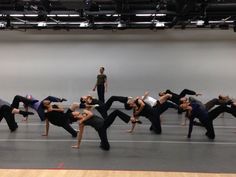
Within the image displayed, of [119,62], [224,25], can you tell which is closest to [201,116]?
[224,25]

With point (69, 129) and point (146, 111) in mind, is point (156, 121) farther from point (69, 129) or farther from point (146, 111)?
point (69, 129)

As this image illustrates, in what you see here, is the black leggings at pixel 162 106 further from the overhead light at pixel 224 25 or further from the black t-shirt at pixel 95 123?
the overhead light at pixel 224 25

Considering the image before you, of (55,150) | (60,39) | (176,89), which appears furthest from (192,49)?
(55,150)

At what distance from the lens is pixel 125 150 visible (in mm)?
7516

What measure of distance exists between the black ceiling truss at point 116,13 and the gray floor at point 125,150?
367 centimetres

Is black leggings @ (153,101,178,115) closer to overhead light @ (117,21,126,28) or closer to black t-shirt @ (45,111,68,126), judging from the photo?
black t-shirt @ (45,111,68,126)

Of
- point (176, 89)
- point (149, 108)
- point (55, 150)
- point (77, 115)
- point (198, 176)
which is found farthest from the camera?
point (176, 89)

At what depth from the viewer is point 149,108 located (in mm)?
9422

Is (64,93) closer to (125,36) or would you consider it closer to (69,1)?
(125,36)

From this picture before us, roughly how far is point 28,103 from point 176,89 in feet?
25.9

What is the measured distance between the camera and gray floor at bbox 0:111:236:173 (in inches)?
247

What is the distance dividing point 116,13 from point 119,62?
14.0ft

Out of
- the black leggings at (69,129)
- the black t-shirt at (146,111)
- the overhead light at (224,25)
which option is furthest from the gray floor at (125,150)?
the overhead light at (224,25)

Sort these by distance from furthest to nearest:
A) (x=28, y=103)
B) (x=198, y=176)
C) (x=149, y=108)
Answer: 1. (x=28, y=103)
2. (x=149, y=108)
3. (x=198, y=176)
